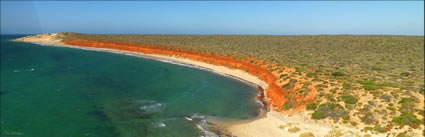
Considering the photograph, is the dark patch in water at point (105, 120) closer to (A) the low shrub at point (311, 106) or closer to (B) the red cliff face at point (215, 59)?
(B) the red cliff face at point (215, 59)

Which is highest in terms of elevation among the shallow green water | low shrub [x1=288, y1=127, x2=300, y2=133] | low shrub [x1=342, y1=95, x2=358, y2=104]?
low shrub [x1=342, y1=95, x2=358, y2=104]

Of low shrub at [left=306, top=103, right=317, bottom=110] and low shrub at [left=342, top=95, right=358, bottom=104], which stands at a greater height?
low shrub at [left=342, top=95, right=358, bottom=104]

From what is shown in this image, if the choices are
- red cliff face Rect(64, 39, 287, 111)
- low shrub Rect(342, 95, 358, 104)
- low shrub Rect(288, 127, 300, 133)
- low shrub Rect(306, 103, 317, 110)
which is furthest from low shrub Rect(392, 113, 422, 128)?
red cliff face Rect(64, 39, 287, 111)

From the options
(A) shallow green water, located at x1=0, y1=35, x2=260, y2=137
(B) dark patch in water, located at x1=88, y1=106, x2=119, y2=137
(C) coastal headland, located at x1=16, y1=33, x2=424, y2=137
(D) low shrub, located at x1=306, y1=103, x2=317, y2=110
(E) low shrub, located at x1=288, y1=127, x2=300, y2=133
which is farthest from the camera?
(D) low shrub, located at x1=306, y1=103, x2=317, y2=110

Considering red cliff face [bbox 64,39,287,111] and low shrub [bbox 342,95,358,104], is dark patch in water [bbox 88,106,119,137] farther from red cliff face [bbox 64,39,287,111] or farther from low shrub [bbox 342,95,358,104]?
low shrub [bbox 342,95,358,104]

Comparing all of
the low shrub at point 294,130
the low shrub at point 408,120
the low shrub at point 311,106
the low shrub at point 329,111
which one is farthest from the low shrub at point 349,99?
the low shrub at point 294,130

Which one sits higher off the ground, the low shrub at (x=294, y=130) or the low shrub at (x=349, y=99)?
the low shrub at (x=349, y=99)

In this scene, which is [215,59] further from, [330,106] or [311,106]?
[330,106]
